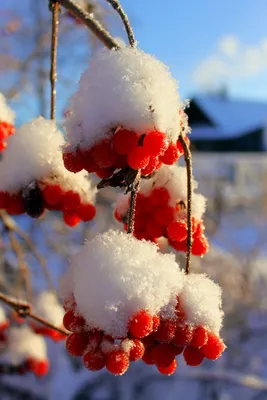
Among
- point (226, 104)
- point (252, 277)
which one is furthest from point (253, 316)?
point (226, 104)

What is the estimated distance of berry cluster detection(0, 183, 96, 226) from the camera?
82cm

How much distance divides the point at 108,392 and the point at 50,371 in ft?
1.95

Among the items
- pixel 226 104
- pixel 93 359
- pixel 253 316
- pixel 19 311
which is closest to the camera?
pixel 93 359

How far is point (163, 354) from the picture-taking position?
64cm

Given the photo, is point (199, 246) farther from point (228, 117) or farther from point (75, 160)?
point (228, 117)

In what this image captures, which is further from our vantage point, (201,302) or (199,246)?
(199,246)

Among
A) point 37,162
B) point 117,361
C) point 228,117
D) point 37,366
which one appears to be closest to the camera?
point 117,361

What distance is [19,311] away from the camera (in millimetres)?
910

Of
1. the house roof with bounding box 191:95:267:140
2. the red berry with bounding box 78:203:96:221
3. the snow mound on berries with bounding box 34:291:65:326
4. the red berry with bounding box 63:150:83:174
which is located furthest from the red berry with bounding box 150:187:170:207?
the house roof with bounding box 191:95:267:140

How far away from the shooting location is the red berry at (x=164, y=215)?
Result: 0.79 metres

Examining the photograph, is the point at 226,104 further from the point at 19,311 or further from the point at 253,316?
the point at 19,311

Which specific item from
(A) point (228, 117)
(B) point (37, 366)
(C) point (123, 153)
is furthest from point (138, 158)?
(A) point (228, 117)

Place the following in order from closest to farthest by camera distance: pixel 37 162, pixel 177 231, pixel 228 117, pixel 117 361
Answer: pixel 117 361 → pixel 177 231 → pixel 37 162 → pixel 228 117

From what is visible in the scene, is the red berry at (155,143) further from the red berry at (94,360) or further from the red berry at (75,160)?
the red berry at (94,360)
